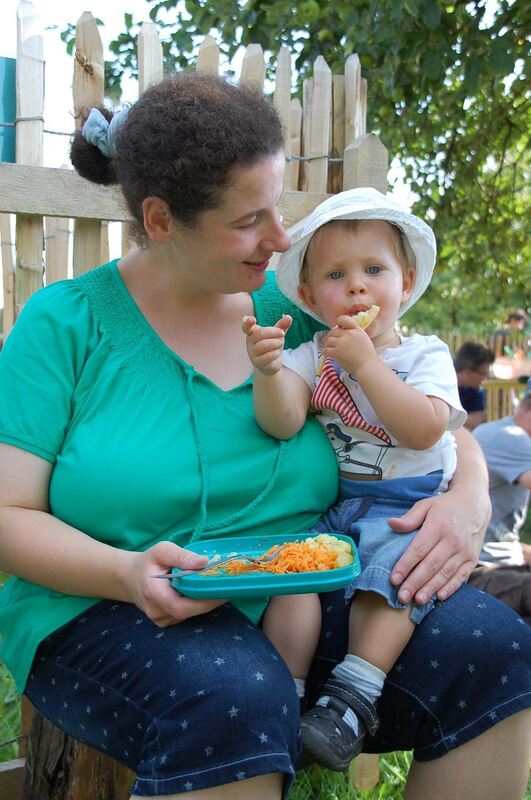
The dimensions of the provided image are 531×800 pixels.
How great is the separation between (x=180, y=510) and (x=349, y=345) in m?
0.55

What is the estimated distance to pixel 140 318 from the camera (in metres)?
2.11

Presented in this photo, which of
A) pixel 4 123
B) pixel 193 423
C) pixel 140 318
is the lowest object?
pixel 193 423

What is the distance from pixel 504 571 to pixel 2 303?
2.45 metres

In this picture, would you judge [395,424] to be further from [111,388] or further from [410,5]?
[410,5]

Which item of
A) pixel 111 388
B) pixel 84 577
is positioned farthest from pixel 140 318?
pixel 84 577

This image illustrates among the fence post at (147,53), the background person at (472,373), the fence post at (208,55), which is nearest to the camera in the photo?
the fence post at (147,53)

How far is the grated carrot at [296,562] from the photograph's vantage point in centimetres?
164

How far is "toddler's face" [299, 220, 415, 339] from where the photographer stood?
7.04ft

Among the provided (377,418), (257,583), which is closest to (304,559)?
(257,583)

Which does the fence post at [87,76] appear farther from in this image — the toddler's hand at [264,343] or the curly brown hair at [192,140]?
the toddler's hand at [264,343]

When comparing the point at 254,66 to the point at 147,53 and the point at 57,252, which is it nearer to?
the point at 147,53

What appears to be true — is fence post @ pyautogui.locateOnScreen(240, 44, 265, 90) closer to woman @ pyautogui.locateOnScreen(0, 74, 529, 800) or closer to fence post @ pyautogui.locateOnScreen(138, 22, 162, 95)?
fence post @ pyautogui.locateOnScreen(138, 22, 162, 95)

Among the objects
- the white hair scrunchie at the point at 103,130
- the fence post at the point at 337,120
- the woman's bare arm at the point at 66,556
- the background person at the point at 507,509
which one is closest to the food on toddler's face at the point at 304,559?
the woman's bare arm at the point at 66,556

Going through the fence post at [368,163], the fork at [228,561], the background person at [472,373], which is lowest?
the background person at [472,373]
